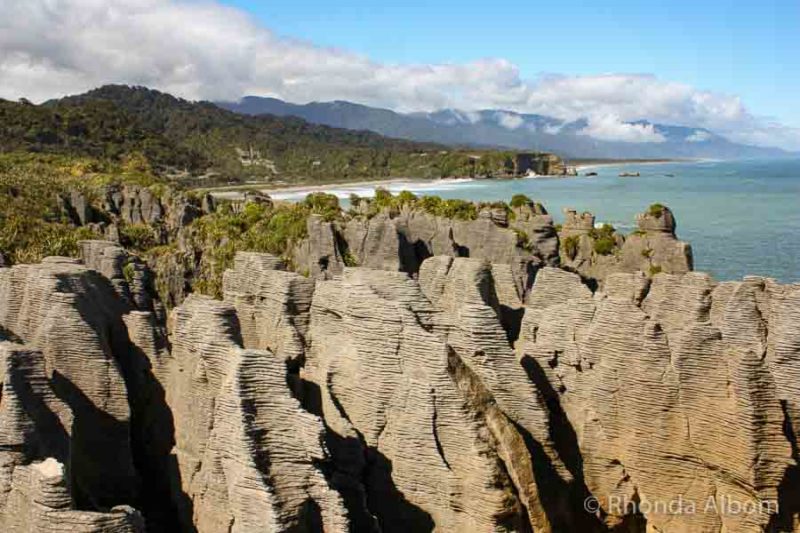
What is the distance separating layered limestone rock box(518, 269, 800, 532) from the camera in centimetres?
846

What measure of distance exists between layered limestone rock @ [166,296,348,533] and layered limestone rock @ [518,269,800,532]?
4024 millimetres

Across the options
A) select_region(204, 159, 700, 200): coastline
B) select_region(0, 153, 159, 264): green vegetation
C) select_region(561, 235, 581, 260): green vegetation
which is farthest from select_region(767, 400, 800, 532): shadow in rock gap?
select_region(204, 159, 700, 200): coastline

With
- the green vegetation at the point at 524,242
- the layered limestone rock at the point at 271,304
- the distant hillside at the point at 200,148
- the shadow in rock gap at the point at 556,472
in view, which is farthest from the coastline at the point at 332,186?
the shadow in rock gap at the point at 556,472

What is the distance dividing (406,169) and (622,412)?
165935 mm

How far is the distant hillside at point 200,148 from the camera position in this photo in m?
92.2

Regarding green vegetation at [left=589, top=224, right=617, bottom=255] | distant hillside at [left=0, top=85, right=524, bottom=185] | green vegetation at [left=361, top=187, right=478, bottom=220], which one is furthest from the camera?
distant hillside at [left=0, top=85, right=524, bottom=185]

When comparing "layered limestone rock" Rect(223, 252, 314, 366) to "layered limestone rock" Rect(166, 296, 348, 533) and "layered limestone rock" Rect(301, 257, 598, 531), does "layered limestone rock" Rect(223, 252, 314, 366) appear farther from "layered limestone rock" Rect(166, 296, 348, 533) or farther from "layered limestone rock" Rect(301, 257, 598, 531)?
"layered limestone rock" Rect(166, 296, 348, 533)

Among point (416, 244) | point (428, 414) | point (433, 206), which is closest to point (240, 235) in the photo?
point (433, 206)

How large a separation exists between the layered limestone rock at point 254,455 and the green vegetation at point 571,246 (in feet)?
74.5

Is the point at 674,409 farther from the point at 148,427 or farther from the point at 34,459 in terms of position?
the point at 34,459

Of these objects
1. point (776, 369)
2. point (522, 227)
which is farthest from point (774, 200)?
point (776, 369)

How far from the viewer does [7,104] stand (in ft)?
321

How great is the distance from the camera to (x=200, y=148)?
170875 millimetres

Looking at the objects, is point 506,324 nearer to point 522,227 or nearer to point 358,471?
point 358,471
